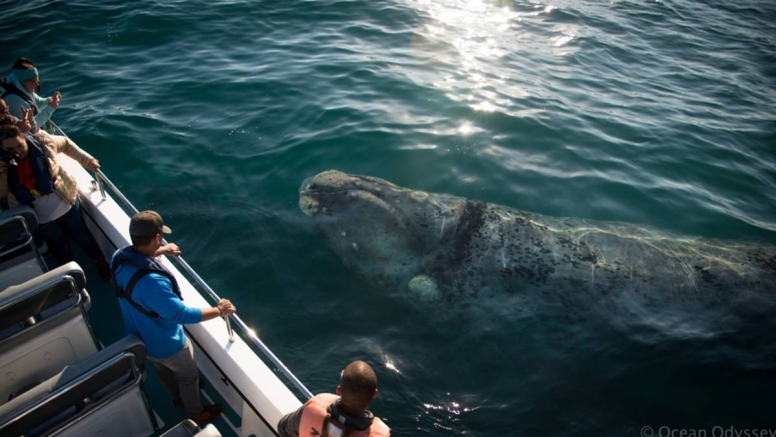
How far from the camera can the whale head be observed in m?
6.90

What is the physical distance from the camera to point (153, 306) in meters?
3.54

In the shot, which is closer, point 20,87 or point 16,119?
point 16,119

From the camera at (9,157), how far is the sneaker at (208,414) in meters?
3.35

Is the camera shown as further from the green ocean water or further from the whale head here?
the whale head

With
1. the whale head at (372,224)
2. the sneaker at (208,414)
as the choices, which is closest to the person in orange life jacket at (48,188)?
the sneaker at (208,414)

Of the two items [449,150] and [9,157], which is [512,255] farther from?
[9,157]

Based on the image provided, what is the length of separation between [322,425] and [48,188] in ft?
14.4

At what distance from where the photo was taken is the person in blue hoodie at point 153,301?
139 inches

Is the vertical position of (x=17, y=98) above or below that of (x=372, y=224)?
above

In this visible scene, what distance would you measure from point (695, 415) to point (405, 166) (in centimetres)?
620

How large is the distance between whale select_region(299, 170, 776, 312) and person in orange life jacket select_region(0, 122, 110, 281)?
3.24m

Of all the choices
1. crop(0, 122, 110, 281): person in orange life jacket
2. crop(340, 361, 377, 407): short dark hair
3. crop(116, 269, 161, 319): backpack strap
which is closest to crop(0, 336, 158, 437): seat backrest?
crop(116, 269, 161, 319): backpack strap

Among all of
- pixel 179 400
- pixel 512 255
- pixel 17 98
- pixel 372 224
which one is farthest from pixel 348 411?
pixel 17 98

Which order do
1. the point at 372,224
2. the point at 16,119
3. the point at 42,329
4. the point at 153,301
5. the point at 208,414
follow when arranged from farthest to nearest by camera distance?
the point at 372,224, the point at 16,119, the point at 208,414, the point at 42,329, the point at 153,301
